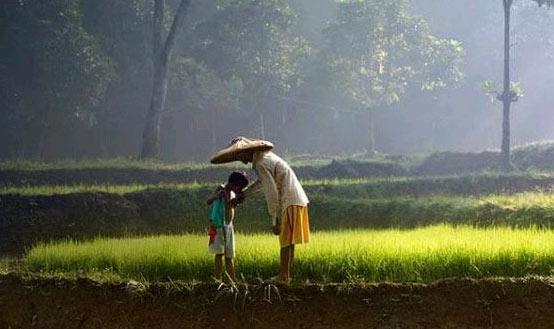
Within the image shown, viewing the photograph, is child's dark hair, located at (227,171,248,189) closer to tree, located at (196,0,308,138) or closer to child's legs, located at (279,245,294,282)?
child's legs, located at (279,245,294,282)

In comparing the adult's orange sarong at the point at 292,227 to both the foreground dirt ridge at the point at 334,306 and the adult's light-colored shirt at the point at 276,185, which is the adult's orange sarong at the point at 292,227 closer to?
the adult's light-colored shirt at the point at 276,185

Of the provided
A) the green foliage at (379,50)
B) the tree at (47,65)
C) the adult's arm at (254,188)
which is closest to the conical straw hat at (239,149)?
the adult's arm at (254,188)

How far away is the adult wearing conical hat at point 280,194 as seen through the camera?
744 cm

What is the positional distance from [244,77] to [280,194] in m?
30.4

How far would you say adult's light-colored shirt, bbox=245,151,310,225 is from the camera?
7453 millimetres

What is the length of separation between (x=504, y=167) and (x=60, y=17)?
1932 centimetres

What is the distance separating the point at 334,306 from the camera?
746 cm

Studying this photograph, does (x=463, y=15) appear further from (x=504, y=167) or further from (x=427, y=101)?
(x=504, y=167)

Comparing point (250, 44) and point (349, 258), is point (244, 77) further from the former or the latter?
point (349, 258)

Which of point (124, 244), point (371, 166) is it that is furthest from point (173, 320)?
point (371, 166)

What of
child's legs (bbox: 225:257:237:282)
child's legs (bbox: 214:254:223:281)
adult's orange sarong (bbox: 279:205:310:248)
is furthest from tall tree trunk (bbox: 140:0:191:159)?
adult's orange sarong (bbox: 279:205:310:248)

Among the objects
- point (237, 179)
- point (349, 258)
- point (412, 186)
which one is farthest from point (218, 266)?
point (412, 186)

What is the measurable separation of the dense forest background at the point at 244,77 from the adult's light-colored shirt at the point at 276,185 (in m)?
22.9

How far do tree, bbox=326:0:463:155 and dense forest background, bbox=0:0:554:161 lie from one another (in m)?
0.08
